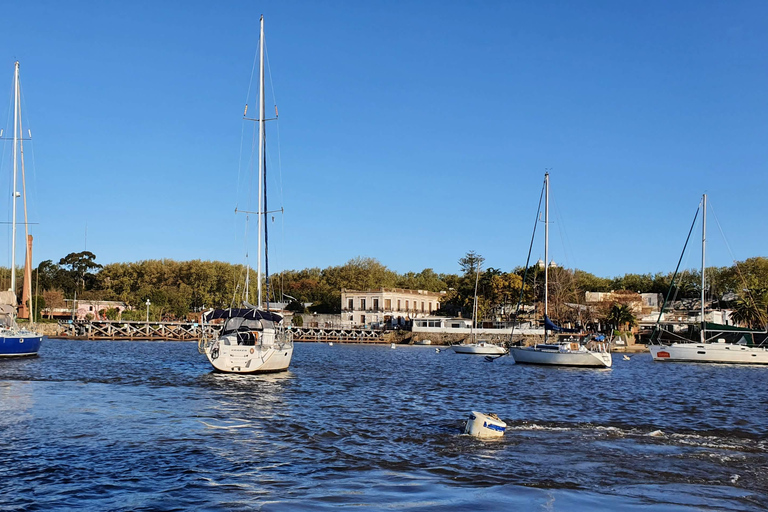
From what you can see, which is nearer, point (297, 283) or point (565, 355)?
point (565, 355)

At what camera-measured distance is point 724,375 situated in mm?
45000

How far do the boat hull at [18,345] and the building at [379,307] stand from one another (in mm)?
67138

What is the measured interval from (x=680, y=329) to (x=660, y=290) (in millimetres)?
37245

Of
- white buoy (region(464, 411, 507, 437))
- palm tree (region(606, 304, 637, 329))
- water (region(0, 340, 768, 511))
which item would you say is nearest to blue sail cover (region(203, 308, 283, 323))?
water (region(0, 340, 768, 511))

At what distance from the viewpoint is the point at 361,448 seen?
15.9 meters

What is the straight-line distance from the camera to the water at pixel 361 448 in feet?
37.6

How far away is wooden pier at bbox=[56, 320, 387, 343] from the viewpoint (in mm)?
90938

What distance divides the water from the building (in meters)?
77.6

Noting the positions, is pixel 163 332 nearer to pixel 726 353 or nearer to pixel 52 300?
pixel 52 300

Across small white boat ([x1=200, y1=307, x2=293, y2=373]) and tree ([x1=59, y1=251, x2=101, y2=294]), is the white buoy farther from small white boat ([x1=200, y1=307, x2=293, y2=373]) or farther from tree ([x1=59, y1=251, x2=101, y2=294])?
tree ([x1=59, y1=251, x2=101, y2=294])

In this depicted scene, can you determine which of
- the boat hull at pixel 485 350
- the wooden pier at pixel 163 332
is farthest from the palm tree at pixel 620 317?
the wooden pier at pixel 163 332

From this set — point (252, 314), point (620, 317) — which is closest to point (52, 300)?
point (620, 317)

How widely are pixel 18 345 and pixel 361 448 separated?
108ft

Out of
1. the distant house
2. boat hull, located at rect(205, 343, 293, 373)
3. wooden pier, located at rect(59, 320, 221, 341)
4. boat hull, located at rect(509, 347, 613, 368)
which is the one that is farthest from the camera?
the distant house
